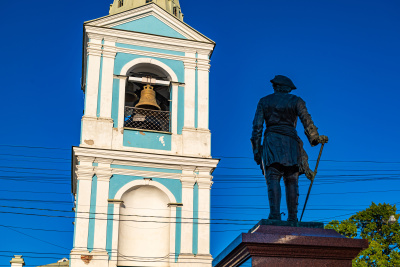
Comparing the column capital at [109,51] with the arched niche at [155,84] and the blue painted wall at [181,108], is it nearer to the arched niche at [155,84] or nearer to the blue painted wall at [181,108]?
the arched niche at [155,84]

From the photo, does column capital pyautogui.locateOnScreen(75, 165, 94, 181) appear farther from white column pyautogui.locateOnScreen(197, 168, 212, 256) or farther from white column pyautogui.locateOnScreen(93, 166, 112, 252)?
white column pyautogui.locateOnScreen(197, 168, 212, 256)

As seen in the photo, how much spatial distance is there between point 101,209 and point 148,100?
3789 millimetres

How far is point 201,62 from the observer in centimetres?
2180

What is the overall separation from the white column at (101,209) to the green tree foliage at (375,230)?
12.9 m

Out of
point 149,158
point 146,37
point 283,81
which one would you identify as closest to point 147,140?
point 149,158

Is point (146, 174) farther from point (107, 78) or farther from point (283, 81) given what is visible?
point (283, 81)

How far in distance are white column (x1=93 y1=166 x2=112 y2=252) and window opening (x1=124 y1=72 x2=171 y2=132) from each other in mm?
2026

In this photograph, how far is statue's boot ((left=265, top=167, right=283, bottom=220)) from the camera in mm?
7794

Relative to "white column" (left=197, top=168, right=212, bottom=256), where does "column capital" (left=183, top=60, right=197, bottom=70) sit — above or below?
above

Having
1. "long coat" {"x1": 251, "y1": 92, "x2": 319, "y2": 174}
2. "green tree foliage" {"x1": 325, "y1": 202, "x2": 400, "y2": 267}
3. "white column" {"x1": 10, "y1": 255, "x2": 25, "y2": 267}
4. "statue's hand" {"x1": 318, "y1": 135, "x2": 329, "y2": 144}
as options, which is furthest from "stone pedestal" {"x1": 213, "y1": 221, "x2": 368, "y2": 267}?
"white column" {"x1": 10, "y1": 255, "x2": 25, "y2": 267}

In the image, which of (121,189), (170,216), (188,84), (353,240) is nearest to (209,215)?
(170,216)

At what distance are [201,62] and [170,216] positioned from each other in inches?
219

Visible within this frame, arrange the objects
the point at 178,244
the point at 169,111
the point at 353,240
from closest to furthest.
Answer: the point at 353,240 → the point at 178,244 → the point at 169,111

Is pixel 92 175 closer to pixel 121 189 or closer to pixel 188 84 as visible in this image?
pixel 121 189
